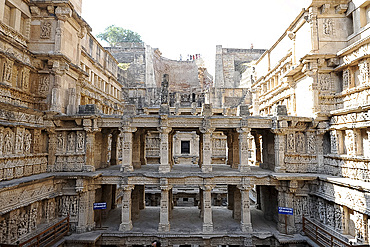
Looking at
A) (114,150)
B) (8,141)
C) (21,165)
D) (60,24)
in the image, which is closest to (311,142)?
(114,150)

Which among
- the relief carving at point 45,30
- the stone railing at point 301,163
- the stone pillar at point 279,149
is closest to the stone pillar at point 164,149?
the stone pillar at point 279,149

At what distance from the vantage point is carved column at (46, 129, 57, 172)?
11.9m

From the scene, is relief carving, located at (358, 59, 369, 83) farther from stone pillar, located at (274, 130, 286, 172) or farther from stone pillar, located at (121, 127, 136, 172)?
stone pillar, located at (121, 127, 136, 172)

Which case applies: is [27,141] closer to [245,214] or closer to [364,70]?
[245,214]

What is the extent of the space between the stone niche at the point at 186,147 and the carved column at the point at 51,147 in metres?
14.4

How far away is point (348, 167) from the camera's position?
10094mm

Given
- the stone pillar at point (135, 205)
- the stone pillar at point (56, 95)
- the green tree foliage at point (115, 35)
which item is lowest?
the stone pillar at point (135, 205)

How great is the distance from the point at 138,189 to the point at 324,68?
43.6 ft

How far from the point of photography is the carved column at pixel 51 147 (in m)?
11.9

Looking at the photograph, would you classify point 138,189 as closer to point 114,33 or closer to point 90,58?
point 90,58

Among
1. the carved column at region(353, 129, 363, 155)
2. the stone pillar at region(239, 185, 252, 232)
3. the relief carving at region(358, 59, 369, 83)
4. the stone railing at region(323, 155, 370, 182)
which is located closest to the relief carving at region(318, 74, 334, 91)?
the relief carving at region(358, 59, 369, 83)

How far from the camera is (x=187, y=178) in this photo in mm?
12031

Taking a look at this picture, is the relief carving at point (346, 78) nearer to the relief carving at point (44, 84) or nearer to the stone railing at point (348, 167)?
the stone railing at point (348, 167)

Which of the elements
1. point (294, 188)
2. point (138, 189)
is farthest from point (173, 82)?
point (294, 188)
